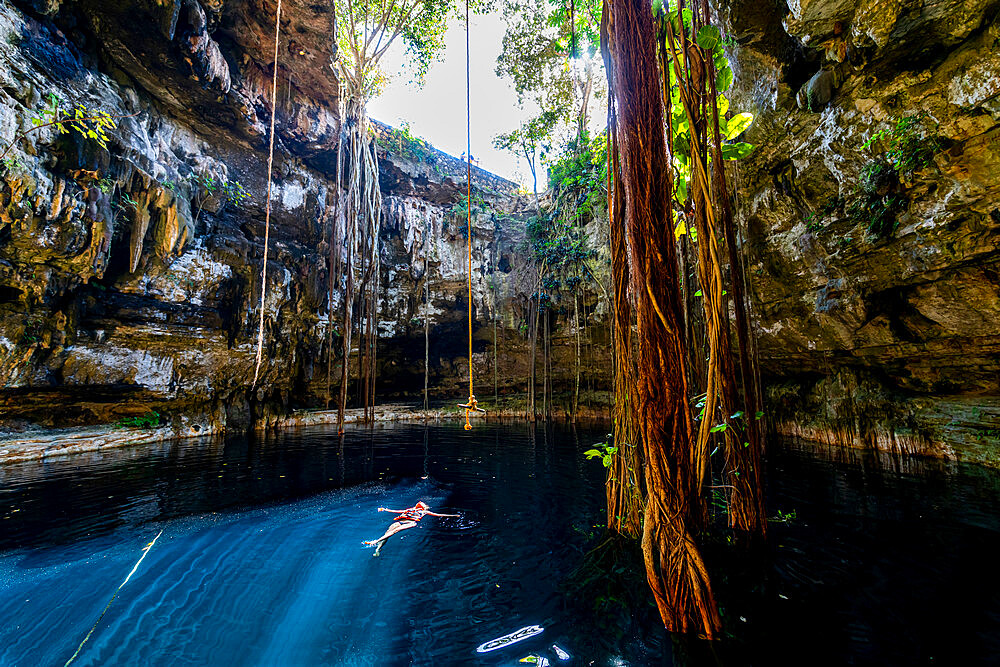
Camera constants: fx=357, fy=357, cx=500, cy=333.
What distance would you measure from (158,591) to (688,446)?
3.14 meters

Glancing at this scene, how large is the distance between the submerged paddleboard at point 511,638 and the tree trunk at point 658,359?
0.63 m

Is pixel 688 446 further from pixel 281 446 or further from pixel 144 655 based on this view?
pixel 281 446

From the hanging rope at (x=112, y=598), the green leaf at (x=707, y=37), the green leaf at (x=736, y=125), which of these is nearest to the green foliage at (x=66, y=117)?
the hanging rope at (x=112, y=598)

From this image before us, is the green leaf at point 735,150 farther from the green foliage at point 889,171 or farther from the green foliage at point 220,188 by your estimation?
the green foliage at point 220,188

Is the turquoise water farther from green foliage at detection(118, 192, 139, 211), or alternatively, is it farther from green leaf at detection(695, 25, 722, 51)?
green foliage at detection(118, 192, 139, 211)

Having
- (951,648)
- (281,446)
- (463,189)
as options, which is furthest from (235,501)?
(463,189)

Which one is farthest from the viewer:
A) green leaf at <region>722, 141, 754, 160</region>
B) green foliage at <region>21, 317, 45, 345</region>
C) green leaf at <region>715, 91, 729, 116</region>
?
green foliage at <region>21, 317, 45, 345</region>

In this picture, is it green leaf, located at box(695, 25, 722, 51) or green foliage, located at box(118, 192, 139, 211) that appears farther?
A: green foliage, located at box(118, 192, 139, 211)

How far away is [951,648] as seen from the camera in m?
1.53

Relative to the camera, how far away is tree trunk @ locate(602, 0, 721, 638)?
1.39 metres

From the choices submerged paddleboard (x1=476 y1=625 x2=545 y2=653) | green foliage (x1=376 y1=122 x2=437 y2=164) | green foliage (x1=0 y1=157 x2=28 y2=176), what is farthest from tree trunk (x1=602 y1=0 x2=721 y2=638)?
green foliage (x1=376 y1=122 x2=437 y2=164)

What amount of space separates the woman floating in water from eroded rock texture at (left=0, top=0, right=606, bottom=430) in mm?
7836

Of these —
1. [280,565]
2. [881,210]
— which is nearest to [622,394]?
[280,565]

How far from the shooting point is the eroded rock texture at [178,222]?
612 cm
